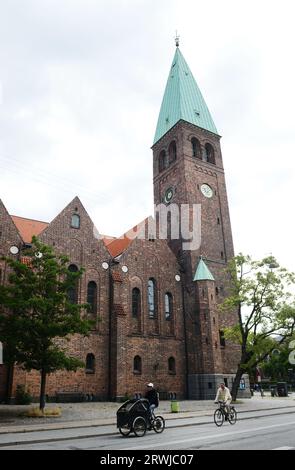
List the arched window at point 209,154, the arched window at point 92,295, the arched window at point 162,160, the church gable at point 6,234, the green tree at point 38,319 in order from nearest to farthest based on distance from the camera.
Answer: the green tree at point 38,319, the church gable at point 6,234, the arched window at point 92,295, the arched window at point 209,154, the arched window at point 162,160

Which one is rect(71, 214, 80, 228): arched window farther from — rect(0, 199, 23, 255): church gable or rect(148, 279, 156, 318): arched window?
rect(148, 279, 156, 318): arched window

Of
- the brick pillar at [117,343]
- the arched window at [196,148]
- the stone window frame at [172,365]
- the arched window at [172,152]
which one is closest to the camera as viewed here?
the brick pillar at [117,343]

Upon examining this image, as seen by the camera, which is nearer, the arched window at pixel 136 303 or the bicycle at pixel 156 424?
the bicycle at pixel 156 424

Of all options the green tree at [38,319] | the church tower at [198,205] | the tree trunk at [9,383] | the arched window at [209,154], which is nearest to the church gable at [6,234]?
the green tree at [38,319]

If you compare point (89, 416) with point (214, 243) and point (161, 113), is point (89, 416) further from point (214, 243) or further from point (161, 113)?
point (161, 113)

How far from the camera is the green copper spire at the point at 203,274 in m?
33.2

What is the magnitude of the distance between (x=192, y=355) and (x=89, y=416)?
47.7 ft

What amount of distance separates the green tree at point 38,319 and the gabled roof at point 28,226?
10947 millimetres

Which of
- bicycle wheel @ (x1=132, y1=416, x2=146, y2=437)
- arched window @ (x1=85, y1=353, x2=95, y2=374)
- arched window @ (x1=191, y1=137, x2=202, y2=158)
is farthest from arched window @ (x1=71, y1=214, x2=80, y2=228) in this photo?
bicycle wheel @ (x1=132, y1=416, x2=146, y2=437)

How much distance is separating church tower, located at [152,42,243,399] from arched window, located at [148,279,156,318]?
117 inches

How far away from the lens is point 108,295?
1180 inches

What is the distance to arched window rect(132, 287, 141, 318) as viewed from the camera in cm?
3106

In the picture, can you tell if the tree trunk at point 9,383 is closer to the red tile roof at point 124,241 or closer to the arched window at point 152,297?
the arched window at point 152,297

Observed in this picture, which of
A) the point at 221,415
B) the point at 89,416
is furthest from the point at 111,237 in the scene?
the point at 221,415
